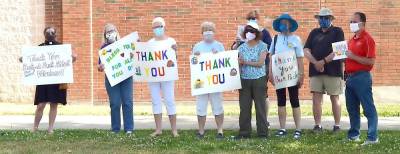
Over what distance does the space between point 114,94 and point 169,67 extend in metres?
1.17

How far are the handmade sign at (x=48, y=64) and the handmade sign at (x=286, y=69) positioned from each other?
3.43 metres

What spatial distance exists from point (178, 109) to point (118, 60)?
502 cm

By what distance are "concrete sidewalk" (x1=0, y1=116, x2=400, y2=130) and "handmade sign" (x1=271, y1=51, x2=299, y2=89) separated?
1.42 metres

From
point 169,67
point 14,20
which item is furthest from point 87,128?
point 14,20

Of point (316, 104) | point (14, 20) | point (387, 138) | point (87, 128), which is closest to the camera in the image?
point (387, 138)

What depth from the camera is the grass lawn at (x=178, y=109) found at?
1423cm

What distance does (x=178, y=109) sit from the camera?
615 inches

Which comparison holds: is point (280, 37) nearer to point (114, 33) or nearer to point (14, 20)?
point (114, 33)

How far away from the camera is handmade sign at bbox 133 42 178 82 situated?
1041 centimetres

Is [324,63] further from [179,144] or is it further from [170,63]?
[179,144]

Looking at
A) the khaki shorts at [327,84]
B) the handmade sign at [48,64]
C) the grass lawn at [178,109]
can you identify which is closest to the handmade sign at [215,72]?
the khaki shorts at [327,84]

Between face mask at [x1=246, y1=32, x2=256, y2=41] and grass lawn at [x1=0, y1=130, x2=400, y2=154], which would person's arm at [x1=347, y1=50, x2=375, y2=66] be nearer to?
grass lawn at [x1=0, y1=130, x2=400, y2=154]

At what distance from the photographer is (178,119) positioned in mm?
13344

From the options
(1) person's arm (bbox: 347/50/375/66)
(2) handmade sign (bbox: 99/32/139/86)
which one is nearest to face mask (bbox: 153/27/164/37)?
(2) handmade sign (bbox: 99/32/139/86)
